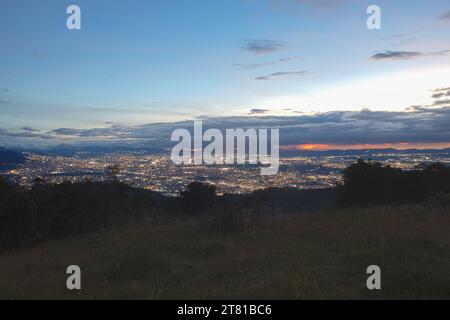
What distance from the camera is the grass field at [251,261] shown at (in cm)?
834

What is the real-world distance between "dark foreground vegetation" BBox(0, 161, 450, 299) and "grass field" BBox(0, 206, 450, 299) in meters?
0.03

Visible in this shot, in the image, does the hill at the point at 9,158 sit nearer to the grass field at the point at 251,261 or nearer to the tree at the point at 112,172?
the tree at the point at 112,172

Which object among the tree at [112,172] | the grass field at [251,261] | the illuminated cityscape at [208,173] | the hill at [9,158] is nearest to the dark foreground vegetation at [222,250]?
the grass field at [251,261]

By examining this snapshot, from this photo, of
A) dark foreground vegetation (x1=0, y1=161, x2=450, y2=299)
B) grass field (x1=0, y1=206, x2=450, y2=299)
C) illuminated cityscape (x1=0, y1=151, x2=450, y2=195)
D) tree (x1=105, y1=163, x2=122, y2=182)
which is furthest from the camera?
illuminated cityscape (x1=0, y1=151, x2=450, y2=195)

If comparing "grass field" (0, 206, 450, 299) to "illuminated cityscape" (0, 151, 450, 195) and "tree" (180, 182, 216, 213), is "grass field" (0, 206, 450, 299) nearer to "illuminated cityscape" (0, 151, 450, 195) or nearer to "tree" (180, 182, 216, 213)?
"illuminated cityscape" (0, 151, 450, 195)

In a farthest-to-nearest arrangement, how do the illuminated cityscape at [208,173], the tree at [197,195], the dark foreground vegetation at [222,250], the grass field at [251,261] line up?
1. the illuminated cityscape at [208,173]
2. the tree at [197,195]
3. the dark foreground vegetation at [222,250]
4. the grass field at [251,261]

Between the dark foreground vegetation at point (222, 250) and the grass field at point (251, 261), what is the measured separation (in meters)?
0.03

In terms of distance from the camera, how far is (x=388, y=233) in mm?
13633

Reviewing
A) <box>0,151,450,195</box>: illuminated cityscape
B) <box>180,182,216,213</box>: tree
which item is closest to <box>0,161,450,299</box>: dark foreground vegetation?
<box>180,182,216,213</box>: tree

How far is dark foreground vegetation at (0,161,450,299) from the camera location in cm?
855

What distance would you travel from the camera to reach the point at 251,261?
10.8m

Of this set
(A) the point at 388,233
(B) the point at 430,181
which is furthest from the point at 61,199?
(B) the point at 430,181

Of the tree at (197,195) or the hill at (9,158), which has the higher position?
the hill at (9,158)
